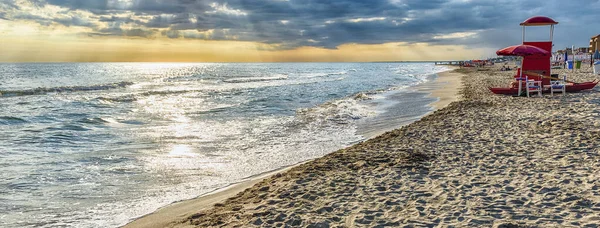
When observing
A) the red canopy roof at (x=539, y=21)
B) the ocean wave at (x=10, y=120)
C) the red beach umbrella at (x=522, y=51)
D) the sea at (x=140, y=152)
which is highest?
the red canopy roof at (x=539, y=21)

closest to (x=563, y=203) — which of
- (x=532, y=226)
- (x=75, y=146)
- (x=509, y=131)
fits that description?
(x=532, y=226)

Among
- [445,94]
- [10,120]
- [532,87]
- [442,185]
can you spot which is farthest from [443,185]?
[445,94]

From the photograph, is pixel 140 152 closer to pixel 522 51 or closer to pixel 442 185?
pixel 442 185

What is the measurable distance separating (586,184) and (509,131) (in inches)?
170

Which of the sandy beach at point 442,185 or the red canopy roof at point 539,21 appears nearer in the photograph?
the sandy beach at point 442,185

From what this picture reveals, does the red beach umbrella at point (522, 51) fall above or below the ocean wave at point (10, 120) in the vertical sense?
above

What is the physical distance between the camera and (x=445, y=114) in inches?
532

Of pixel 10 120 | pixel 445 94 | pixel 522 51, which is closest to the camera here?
pixel 10 120

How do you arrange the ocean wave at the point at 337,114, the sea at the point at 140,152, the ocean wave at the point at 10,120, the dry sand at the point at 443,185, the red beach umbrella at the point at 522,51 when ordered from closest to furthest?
the dry sand at the point at 443,185 → the sea at the point at 140,152 → the ocean wave at the point at 337,114 → the ocean wave at the point at 10,120 → the red beach umbrella at the point at 522,51

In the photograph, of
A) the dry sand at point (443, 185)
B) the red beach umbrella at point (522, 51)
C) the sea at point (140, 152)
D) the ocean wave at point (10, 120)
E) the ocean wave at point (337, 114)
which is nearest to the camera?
the dry sand at point (443, 185)

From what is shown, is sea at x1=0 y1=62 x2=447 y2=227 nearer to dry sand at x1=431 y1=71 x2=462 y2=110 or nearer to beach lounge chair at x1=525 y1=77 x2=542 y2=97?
dry sand at x1=431 y1=71 x2=462 y2=110

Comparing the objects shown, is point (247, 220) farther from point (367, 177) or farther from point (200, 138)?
point (200, 138)

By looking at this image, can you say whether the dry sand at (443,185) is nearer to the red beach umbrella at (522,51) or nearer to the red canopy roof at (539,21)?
the red beach umbrella at (522,51)

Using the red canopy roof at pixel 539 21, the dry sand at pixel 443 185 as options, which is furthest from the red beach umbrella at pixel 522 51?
the dry sand at pixel 443 185
